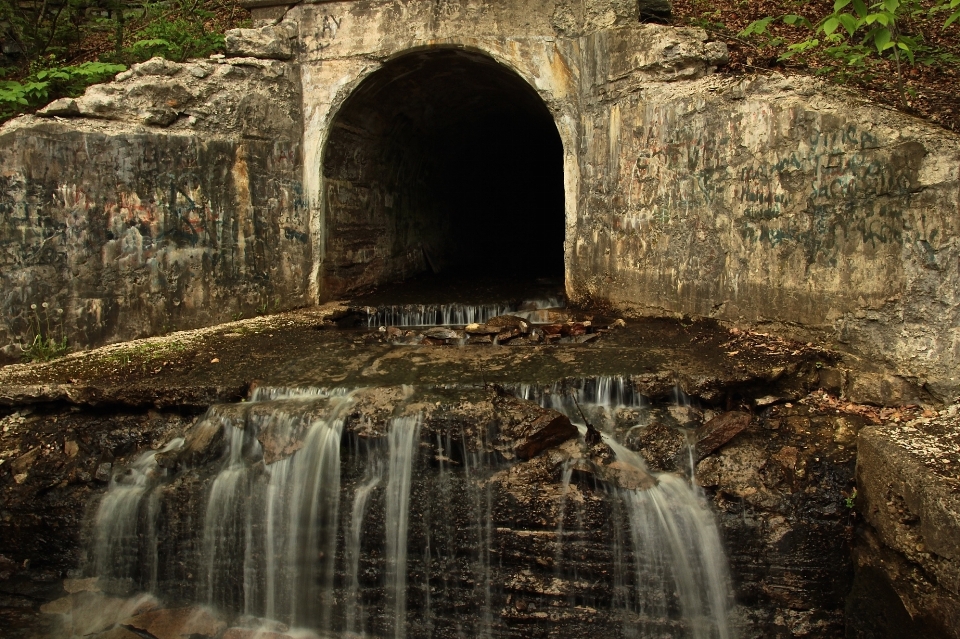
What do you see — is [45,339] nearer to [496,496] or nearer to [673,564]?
[496,496]

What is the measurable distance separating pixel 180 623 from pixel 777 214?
525 cm

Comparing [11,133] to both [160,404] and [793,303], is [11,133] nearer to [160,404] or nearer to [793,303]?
[160,404]

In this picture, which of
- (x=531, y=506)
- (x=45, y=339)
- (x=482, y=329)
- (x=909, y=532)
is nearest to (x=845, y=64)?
(x=482, y=329)

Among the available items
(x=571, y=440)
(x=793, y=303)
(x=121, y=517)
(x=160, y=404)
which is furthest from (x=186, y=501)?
(x=793, y=303)

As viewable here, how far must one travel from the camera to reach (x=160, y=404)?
16.4ft

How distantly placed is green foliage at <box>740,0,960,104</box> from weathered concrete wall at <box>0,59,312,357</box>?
194 inches

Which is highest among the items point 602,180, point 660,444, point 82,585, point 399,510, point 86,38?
point 86,38

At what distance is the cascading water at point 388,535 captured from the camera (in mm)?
4008

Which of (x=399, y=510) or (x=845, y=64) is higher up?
(x=845, y=64)

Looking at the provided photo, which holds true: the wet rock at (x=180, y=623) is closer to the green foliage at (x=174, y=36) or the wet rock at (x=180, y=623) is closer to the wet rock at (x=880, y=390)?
the wet rock at (x=880, y=390)

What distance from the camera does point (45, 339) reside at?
579 cm

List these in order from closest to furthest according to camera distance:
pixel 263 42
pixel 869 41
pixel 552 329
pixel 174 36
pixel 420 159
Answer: pixel 869 41 < pixel 552 329 < pixel 263 42 < pixel 174 36 < pixel 420 159

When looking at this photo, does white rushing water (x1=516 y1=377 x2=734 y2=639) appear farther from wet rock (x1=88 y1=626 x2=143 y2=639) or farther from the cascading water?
wet rock (x1=88 y1=626 x2=143 y2=639)

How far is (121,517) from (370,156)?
537 centimetres
